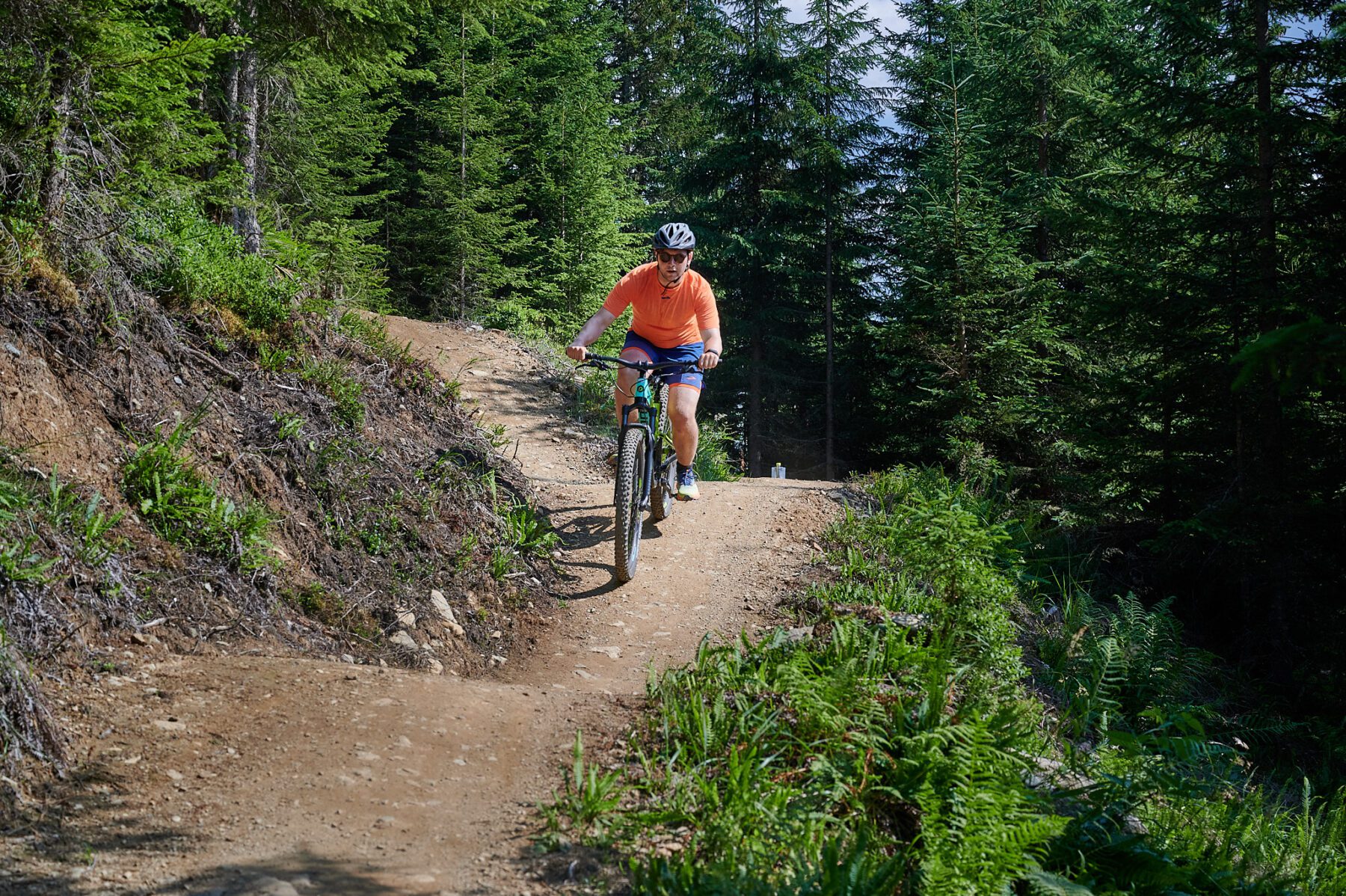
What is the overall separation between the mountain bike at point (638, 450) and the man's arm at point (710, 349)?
15cm

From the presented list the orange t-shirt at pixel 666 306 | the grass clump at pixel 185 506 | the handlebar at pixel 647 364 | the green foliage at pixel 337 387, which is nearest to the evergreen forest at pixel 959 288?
the green foliage at pixel 337 387

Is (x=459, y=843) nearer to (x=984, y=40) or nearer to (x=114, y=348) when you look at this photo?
(x=114, y=348)

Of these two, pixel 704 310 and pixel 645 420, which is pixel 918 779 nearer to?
pixel 645 420

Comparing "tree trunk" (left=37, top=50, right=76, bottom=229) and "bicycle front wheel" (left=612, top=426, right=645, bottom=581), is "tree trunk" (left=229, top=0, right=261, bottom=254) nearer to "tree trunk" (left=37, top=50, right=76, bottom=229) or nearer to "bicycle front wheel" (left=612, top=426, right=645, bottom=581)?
"tree trunk" (left=37, top=50, right=76, bottom=229)

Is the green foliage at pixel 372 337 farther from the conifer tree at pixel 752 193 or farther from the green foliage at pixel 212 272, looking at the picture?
the conifer tree at pixel 752 193

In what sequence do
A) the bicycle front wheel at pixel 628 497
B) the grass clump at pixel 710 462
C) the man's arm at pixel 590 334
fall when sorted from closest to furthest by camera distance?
the bicycle front wheel at pixel 628 497 → the man's arm at pixel 590 334 → the grass clump at pixel 710 462

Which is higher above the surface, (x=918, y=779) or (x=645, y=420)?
(x=645, y=420)

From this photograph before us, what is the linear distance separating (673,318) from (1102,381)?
5653mm

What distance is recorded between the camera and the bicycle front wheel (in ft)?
20.6

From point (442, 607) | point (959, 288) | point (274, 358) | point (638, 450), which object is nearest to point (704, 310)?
point (638, 450)

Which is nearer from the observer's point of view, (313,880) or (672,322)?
(313,880)

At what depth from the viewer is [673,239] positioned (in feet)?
22.2

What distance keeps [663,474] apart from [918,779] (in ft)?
13.9

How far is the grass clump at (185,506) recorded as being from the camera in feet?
14.8
